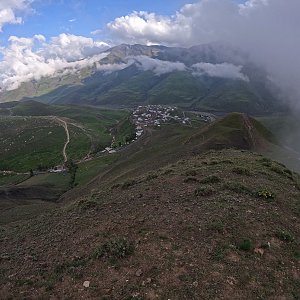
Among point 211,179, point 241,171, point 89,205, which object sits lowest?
point 89,205

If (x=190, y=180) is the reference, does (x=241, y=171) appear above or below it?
above

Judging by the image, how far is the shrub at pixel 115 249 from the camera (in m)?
23.5

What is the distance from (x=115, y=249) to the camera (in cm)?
2378

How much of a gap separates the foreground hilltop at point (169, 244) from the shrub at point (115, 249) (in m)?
0.07

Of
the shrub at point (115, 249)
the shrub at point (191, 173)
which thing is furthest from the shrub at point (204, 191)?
the shrub at point (115, 249)

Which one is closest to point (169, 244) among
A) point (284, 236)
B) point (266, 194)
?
point (284, 236)

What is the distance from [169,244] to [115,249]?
11.5 feet

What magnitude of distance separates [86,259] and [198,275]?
→ 7601 millimetres

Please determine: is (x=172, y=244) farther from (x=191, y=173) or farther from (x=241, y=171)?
(x=241, y=171)

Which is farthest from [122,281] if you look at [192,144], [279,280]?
[192,144]

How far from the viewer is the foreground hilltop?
2053 centimetres

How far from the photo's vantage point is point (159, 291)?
19625 mm

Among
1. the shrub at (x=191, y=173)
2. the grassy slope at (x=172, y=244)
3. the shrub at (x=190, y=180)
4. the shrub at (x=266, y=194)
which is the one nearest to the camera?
the grassy slope at (x=172, y=244)

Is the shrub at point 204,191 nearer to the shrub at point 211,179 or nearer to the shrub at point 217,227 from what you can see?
the shrub at point 211,179
